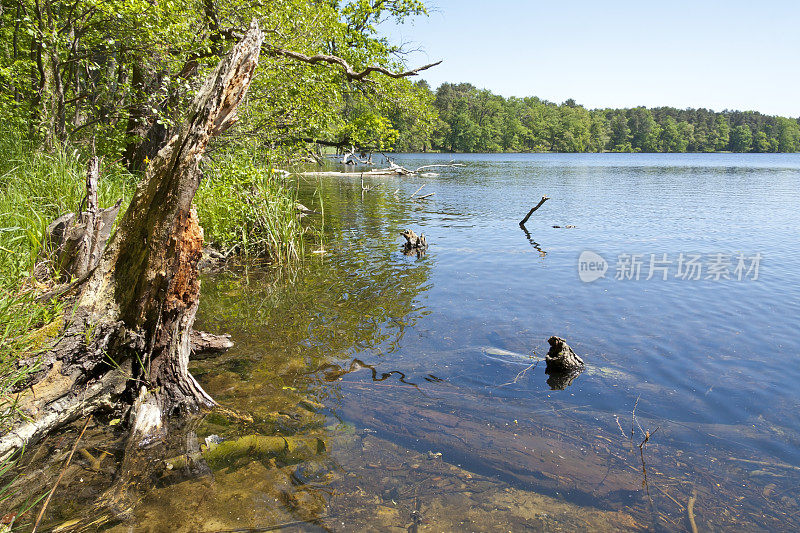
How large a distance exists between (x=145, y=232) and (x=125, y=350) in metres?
1.05

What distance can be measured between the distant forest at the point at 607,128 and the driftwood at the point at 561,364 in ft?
394

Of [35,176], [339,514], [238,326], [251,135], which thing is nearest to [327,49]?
[251,135]

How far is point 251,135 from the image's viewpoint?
1375 cm

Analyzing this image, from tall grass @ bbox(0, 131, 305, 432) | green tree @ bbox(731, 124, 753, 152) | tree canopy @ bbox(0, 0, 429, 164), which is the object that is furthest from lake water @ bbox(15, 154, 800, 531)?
green tree @ bbox(731, 124, 753, 152)

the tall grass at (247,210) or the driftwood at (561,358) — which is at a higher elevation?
the tall grass at (247,210)

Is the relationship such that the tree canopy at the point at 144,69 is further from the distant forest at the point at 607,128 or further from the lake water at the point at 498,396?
the distant forest at the point at 607,128

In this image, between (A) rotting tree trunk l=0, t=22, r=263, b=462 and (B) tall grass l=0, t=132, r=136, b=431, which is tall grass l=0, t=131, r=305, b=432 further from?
(A) rotting tree trunk l=0, t=22, r=263, b=462

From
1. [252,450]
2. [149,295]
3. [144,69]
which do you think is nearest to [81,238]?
[149,295]

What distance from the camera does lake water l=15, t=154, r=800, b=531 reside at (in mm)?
3594

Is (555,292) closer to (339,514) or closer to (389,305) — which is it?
(389,305)

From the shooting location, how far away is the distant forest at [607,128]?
422ft

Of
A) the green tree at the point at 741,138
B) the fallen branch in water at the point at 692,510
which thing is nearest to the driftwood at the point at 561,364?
the fallen branch in water at the point at 692,510

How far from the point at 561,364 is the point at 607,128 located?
157 m

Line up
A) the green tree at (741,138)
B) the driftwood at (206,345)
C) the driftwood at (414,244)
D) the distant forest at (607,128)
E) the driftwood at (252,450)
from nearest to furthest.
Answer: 1. the driftwood at (252,450)
2. the driftwood at (206,345)
3. the driftwood at (414,244)
4. the distant forest at (607,128)
5. the green tree at (741,138)
